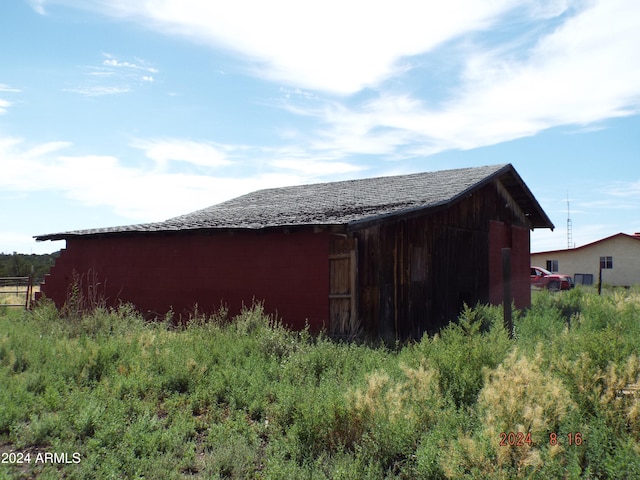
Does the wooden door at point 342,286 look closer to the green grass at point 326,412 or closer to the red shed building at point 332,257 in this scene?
the red shed building at point 332,257

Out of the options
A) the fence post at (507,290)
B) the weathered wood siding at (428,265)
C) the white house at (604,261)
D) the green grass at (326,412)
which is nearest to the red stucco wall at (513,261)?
the weathered wood siding at (428,265)

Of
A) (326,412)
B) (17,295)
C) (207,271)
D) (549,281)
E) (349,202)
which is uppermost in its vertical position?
(349,202)

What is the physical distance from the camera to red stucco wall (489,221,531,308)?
17.1 m

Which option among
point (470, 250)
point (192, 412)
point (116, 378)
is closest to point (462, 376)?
point (192, 412)

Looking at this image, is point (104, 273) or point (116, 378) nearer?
point (116, 378)

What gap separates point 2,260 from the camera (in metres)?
51.6

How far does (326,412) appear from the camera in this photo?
5516 millimetres

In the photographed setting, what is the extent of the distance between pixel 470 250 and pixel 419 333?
12.7ft

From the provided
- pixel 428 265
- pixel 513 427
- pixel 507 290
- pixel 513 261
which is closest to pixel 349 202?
pixel 428 265

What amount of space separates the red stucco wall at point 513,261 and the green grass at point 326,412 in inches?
349

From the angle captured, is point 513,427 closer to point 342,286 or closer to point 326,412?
point 326,412

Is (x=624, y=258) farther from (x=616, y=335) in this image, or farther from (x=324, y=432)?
(x=324, y=432)

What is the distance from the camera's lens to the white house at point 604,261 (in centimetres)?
3644

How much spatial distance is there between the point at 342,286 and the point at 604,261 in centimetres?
3240
